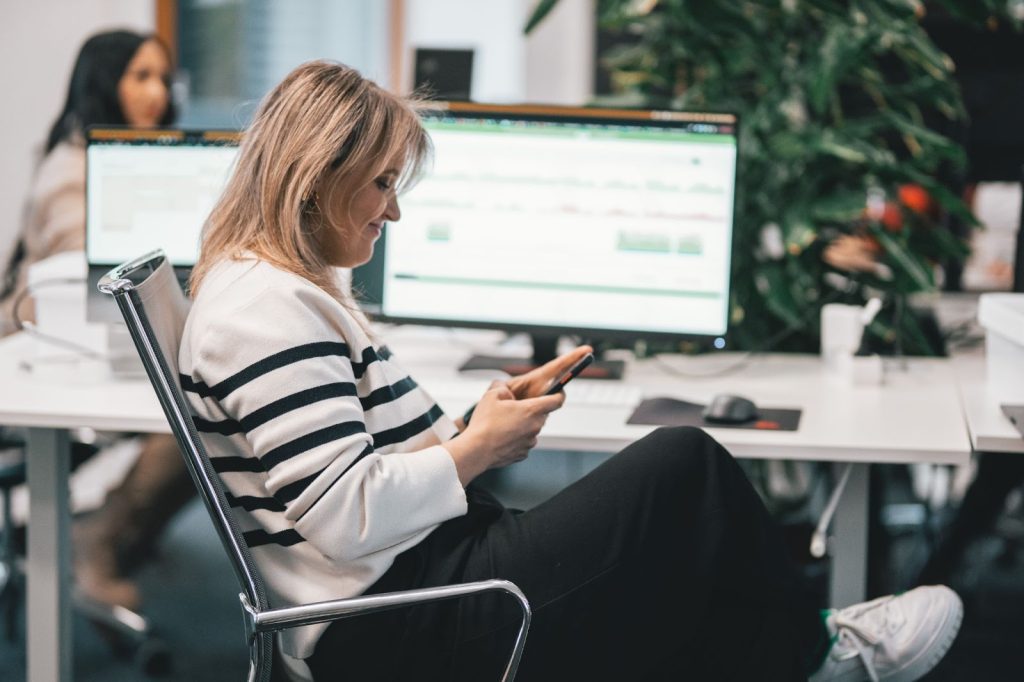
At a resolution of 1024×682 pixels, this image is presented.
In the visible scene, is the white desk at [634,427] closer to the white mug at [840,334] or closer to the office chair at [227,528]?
the white mug at [840,334]

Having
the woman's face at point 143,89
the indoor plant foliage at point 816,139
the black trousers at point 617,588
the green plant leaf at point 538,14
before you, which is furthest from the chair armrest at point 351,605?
the woman's face at point 143,89

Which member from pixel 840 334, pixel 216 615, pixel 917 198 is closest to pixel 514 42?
pixel 917 198

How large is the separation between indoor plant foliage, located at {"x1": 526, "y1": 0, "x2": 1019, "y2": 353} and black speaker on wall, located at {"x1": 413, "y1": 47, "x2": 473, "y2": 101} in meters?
0.30

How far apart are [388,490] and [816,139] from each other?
4.86 ft

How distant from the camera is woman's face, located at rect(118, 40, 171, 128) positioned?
3156 millimetres

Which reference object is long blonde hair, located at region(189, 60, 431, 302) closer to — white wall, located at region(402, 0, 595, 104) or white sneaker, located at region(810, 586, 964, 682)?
white sneaker, located at region(810, 586, 964, 682)

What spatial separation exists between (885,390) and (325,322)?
110cm

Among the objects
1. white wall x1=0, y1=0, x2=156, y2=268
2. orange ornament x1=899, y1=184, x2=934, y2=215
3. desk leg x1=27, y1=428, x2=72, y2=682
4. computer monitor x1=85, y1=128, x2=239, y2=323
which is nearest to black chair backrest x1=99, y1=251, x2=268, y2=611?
Result: desk leg x1=27, y1=428, x2=72, y2=682

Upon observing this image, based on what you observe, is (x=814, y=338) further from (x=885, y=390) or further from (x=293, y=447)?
(x=293, y=447)

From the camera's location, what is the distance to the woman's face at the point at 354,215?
1434mm

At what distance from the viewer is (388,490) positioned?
1.34 metres

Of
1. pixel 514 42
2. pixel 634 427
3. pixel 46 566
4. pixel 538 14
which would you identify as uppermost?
pixel 514 42

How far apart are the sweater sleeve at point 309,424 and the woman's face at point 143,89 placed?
6.61ft

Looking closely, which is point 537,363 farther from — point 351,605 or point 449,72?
point 351,605
